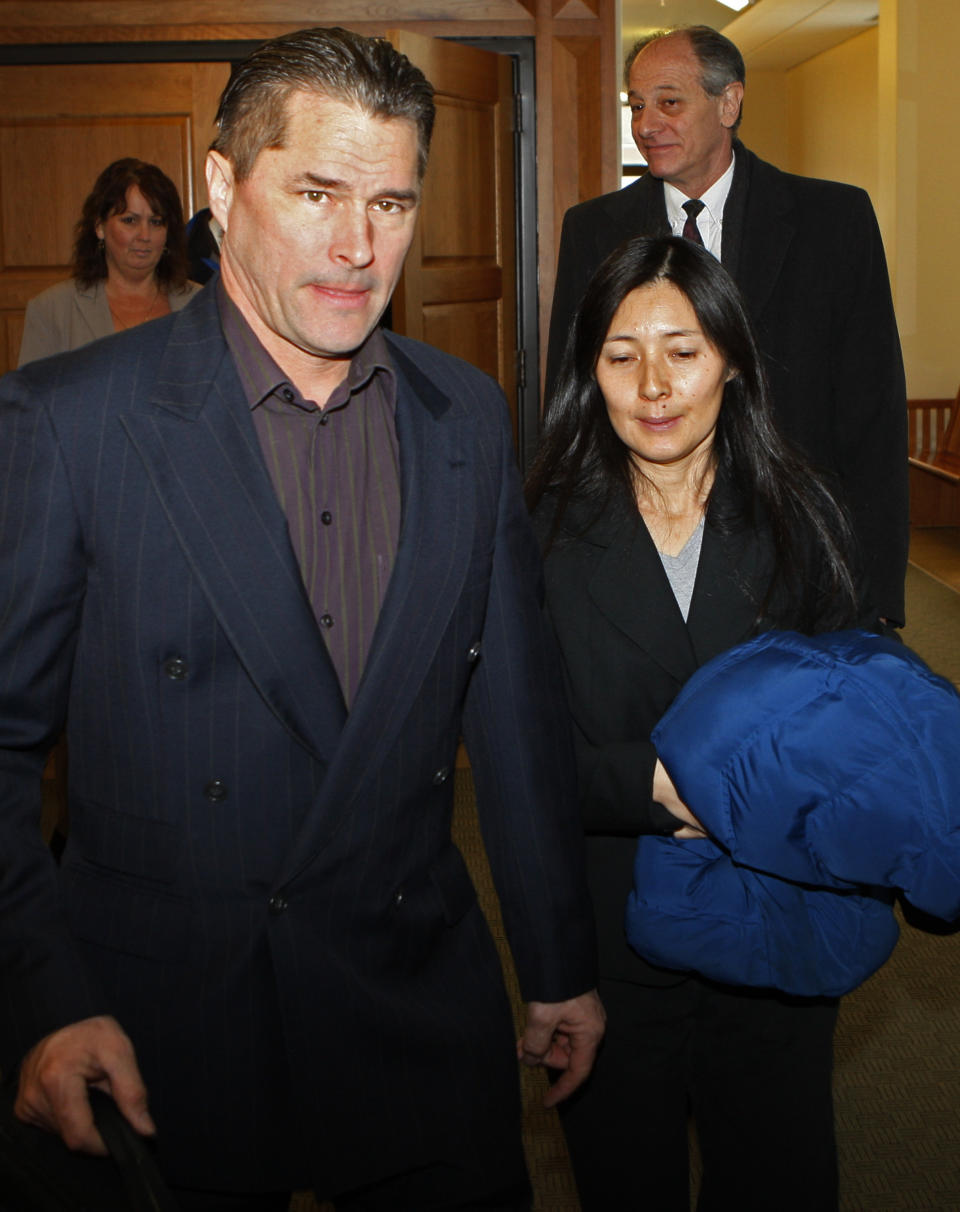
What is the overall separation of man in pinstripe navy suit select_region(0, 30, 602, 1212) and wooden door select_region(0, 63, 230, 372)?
4674mm

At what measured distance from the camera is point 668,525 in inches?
74.4

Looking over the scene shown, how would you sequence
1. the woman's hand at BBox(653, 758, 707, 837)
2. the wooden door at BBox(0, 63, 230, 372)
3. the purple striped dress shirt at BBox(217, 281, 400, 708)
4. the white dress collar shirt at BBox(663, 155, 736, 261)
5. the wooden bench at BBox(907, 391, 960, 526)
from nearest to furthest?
the purple striped dress shirt at BBox(217, 281, 400, 708)
the woman's hand at BBox(653, 758, 707, 837)
the white dress collar shirt at BBox(663, 155, 736, 261)
the wooden door at BBox(0, 63, 230, 372)
the wooden bench at BBox(907, 391, 960, 526)

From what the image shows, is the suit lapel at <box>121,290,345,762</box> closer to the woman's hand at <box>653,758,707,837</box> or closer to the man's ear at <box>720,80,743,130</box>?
the woman's hand at <box>653,758,707,837</box>

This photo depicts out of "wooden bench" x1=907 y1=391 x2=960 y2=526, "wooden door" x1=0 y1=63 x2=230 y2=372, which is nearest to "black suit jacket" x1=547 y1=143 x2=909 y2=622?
"wooden door" x1=0 y1=63 x2=230 y2=372

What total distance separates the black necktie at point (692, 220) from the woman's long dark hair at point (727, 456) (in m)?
0.97

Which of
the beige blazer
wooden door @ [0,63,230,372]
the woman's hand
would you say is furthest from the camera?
wooden door @ [0,63,230,372]

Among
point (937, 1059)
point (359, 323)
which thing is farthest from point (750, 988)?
point (937, 1059)

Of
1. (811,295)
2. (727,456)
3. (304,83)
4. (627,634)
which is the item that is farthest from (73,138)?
(304,83)

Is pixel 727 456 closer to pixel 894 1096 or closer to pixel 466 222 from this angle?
pixel 894 1096

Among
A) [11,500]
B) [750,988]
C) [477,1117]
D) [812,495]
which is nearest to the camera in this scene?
[11,500]

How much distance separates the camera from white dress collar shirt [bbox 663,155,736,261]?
2885 mm

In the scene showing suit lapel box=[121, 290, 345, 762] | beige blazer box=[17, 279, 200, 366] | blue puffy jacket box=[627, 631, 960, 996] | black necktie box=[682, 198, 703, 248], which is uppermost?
black necktie box=[682, 198, 703, 248]

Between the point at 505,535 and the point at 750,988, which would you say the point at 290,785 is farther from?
the point at 750,988

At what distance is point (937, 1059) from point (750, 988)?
1417 mm
